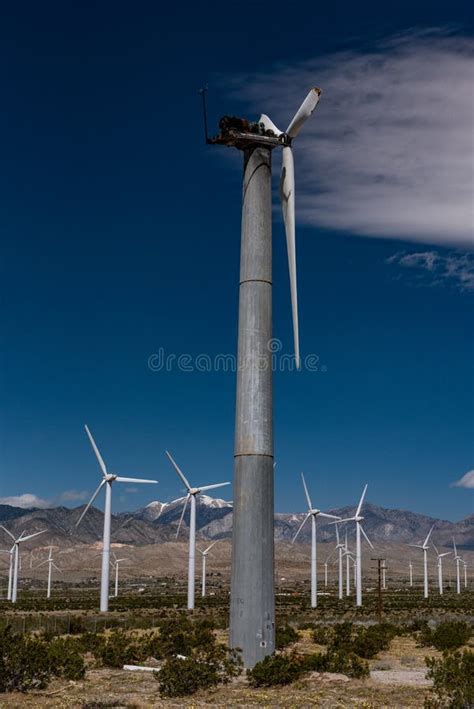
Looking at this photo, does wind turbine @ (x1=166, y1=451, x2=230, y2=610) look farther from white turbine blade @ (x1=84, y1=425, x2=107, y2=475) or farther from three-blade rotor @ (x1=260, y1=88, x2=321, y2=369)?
three-blade rotor @ (x1=260, y1=88, x2=321, y2=369)

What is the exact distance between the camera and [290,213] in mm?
23734

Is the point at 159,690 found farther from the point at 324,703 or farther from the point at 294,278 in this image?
the point at 294,278

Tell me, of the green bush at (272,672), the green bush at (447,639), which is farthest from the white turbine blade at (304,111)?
the green bush at (447,639)

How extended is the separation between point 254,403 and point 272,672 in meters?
6.54

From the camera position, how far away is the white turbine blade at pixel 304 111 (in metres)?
22.0

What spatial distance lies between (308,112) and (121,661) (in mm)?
17917

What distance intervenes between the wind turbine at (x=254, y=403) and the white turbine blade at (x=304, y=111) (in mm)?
27

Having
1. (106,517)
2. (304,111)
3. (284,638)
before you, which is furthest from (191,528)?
(304,111)

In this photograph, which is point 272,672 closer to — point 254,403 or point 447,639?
point 254,403

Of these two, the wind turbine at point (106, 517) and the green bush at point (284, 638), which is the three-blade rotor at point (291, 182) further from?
the wind turbine at point (106, 517)

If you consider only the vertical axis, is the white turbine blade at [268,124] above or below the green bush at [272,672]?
above

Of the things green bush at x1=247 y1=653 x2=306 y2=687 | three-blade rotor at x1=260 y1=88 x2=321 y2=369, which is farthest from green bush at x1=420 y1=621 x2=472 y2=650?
three-blade rotor at x1=260 y1=88 x2=321 y2=369

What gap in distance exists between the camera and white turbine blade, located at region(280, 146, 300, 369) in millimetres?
23062

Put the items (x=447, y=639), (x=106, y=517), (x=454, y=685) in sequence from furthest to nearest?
(x=106, y=517), (x=447, y=639), (x=454, y=685)
